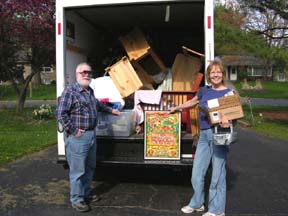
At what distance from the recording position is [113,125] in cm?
639

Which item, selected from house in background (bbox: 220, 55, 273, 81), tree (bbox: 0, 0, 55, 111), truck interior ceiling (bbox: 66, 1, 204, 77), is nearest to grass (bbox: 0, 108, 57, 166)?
tree (bbox: 0, 0, 55, 111)

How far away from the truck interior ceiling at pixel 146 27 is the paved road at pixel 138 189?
2040 mm

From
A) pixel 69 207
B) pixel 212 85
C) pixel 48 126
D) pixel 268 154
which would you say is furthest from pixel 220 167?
pixel 48 126

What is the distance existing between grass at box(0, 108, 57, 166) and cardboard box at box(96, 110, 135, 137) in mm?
2931

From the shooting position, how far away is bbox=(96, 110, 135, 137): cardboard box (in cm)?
634

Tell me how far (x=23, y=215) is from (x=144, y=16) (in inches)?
146

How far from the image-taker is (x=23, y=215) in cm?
539

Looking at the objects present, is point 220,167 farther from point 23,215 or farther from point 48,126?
point 48,126

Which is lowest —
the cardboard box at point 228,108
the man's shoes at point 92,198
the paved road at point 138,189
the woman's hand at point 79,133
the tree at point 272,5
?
the paved road at point 138,189

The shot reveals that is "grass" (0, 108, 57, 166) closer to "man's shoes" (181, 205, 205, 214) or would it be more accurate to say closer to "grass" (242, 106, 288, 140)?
"man's shoes" (181, 205, 205, 214)

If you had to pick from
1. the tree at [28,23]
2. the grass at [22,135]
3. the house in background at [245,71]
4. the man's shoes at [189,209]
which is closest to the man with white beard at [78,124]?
the man's shoes at [189,209]

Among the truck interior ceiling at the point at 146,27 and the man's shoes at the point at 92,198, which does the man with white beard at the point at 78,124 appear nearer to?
the man's shoes at the point at 92,198

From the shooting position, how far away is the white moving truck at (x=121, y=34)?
6207 millimetres

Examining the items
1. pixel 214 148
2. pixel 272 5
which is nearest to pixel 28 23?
pixel 272 5
